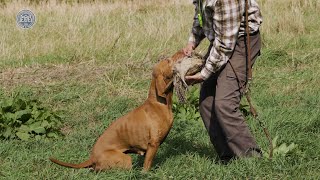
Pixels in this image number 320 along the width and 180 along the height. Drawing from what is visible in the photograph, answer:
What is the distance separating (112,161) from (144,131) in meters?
0.38

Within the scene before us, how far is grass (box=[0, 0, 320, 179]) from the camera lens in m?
4.87

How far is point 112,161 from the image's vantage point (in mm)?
4582

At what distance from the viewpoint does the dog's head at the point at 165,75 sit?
4539 millimetres

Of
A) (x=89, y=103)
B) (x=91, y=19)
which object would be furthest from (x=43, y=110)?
(x=91, y=19)

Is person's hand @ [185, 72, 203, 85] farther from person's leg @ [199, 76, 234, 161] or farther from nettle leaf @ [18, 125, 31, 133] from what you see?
nettle leaf @ [18, 125, 31, 133]

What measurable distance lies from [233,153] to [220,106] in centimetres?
51

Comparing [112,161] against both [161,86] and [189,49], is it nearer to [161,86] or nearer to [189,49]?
[161,86]

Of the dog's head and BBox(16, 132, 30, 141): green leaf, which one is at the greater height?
the dog's head

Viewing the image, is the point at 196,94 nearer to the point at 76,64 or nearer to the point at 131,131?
the point at 131,131

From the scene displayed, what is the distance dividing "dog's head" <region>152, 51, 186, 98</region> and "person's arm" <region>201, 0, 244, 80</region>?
275 mm

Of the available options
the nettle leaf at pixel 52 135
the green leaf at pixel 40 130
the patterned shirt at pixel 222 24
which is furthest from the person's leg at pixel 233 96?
the green leaf at pixel 40 130

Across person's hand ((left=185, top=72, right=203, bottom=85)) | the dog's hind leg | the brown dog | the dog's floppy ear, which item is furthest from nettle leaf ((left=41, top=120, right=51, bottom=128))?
person's hand ((left=185, top=72, right=203, bottom=85))

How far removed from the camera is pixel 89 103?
7.34 m

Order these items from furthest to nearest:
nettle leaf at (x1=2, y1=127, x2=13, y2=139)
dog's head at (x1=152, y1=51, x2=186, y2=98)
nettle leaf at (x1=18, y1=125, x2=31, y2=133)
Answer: nettle leaf at (x1=18, y1=125, x2=31, y2=133), nettle leaf at (x1=2, y1=127, x2=13, y2=139), dog's head at (x1=152, y1=51, x2=186, y2=98)
